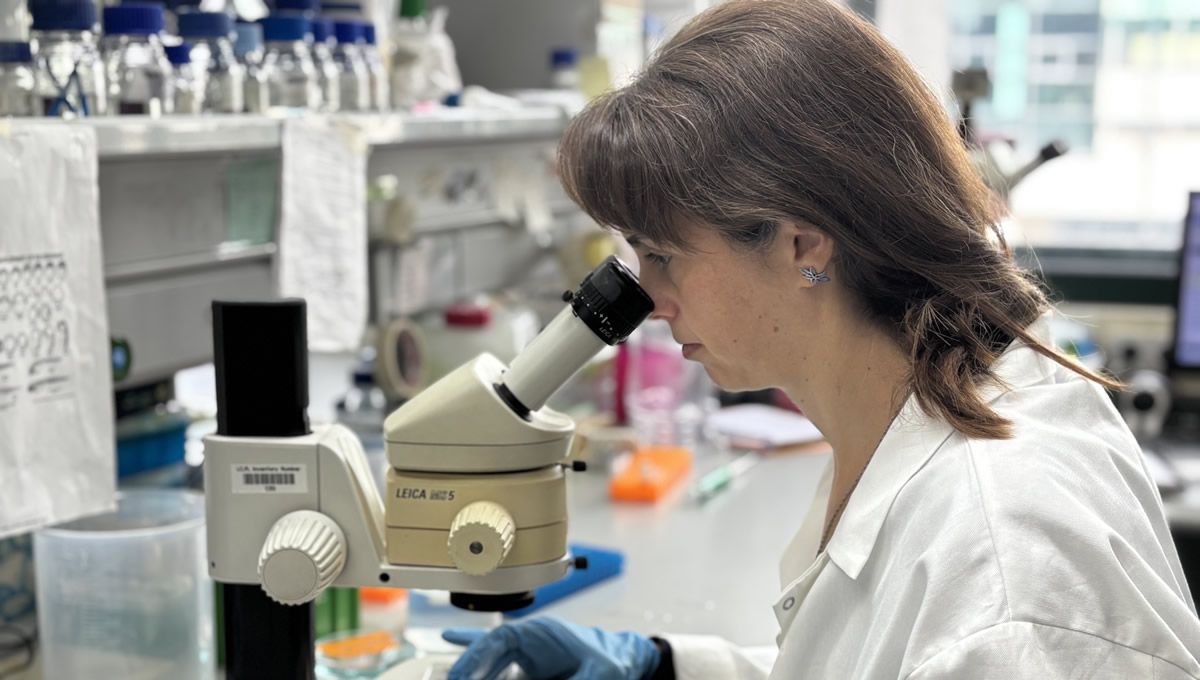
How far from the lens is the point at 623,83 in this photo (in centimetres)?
130

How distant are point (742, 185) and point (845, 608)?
402mm

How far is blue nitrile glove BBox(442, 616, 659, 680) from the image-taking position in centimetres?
140

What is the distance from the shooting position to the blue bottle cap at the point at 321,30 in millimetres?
1767

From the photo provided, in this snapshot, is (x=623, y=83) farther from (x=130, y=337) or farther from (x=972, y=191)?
(x=130, y=337)

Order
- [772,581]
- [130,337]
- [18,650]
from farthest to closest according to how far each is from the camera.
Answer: [772,581], [130,337], [18,650]

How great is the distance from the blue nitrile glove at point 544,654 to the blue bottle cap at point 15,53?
771 millimetres

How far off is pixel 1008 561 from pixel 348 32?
4.03 ft

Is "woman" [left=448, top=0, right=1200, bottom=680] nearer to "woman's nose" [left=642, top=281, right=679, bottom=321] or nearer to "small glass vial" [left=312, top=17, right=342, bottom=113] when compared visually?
"woman's nose" [left=642, top=281, right=679, bottom=321]

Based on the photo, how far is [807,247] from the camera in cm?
122

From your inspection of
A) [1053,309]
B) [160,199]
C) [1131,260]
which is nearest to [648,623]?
[1053,309]

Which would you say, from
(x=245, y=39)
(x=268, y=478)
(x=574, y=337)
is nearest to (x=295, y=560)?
(x=268, y=478)

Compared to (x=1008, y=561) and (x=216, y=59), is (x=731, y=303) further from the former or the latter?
(x=216, y=59)

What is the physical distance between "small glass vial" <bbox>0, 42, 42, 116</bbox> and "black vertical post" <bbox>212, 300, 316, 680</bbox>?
1.22 ft

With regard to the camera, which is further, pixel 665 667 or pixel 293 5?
pixel 293 5
